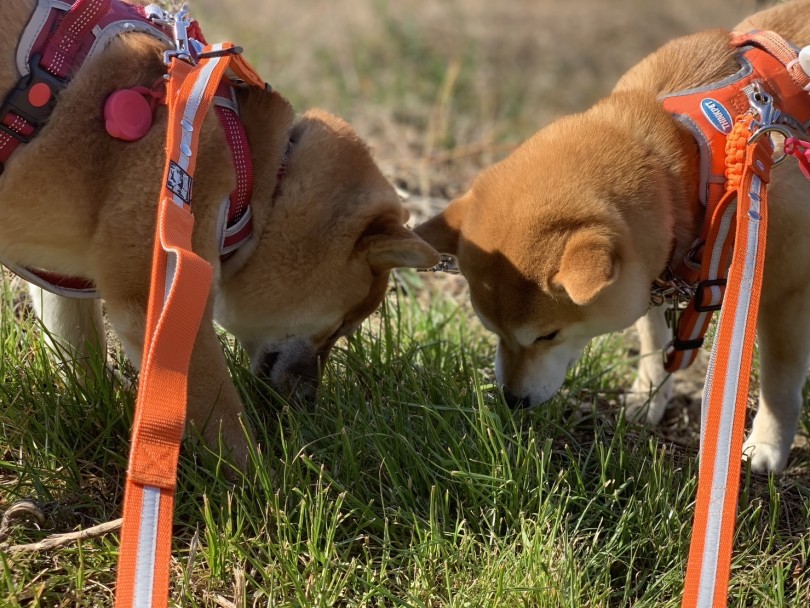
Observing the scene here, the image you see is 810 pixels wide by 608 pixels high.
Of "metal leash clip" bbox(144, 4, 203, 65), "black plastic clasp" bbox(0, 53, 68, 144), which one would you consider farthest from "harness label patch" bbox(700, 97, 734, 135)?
"black plastic clasp" bbox(0, 53, 68, 144)

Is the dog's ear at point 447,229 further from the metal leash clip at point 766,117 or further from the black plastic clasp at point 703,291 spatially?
the metal leash clip at point 766,117

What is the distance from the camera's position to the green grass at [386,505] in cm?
229

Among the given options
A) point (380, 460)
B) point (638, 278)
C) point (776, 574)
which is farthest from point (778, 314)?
point (380, 460)

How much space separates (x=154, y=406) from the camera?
1820 millimetres

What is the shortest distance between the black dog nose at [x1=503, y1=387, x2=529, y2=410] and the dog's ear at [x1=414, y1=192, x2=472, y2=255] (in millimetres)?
555

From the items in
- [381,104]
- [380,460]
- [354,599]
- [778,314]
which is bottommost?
[354,599]

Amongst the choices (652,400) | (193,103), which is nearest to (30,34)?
(193,103)

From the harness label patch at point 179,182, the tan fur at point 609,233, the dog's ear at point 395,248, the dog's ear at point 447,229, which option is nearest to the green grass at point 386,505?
the tan fur at point 609,233

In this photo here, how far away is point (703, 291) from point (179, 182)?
1656 millimetres

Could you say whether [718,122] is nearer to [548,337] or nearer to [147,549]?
[548,337]

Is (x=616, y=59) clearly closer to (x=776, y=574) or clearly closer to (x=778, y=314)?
(x=778, y=314)

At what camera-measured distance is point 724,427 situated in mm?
2033

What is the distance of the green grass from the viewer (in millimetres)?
2291

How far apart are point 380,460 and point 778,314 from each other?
4.93 feet
